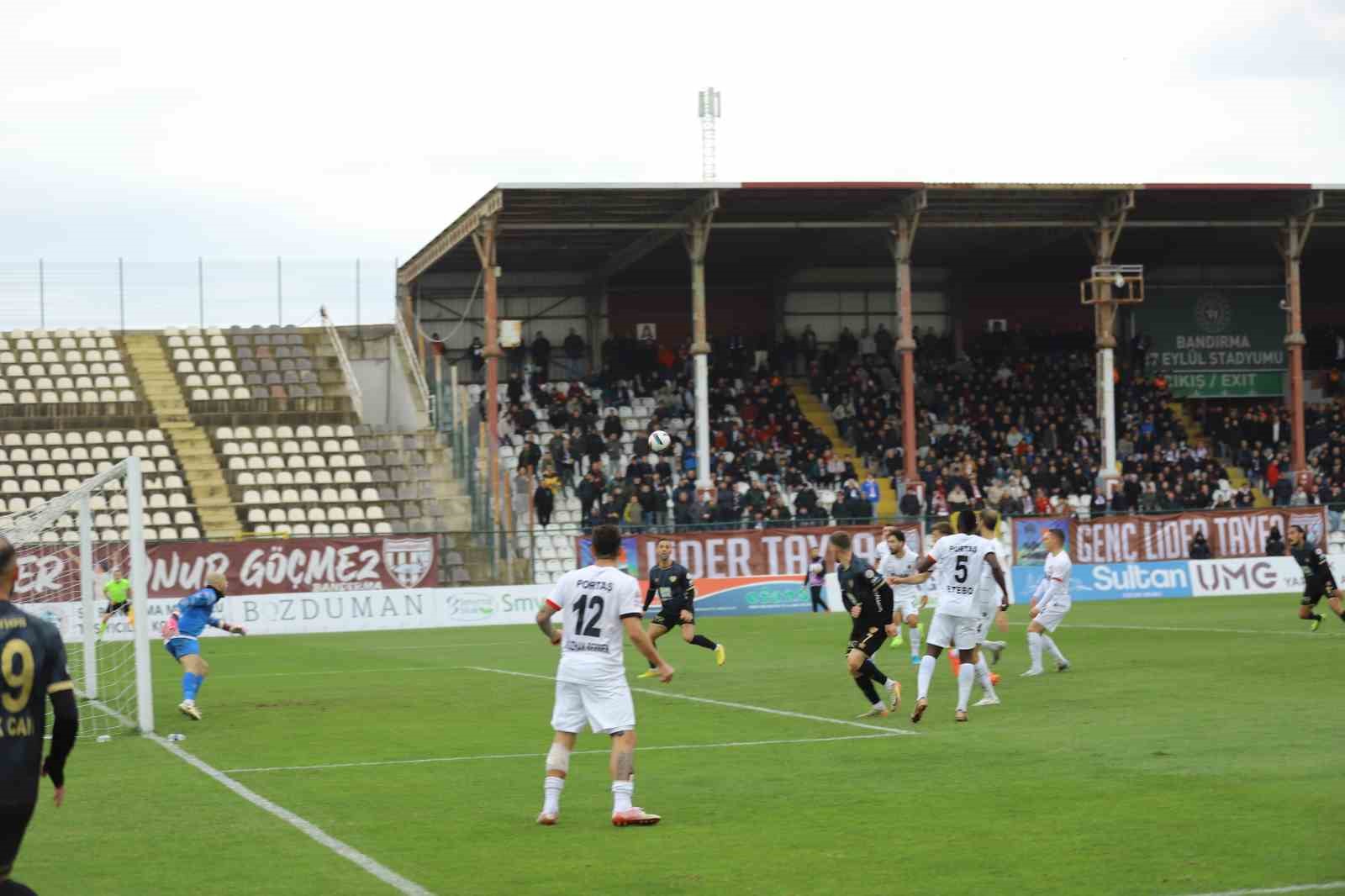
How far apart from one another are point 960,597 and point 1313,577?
1413cm

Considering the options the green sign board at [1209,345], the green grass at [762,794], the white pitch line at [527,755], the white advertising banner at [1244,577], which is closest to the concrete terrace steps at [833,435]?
the white advertising banner at [1244,577]

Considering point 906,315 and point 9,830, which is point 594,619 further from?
point 906,315

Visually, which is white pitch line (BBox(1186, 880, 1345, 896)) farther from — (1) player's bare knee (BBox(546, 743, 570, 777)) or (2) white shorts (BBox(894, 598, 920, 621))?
(2) white shorts (BBox(894, 598, 920, 621))

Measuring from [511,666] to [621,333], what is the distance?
3308cm

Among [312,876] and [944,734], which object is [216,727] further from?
[312,876]

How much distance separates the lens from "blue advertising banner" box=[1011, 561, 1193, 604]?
42656 mm

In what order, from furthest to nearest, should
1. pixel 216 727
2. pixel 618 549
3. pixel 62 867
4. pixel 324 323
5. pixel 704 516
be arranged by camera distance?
pixel 324 323
pixel 704 516
pixel 216 727
pixel 618 549
pixel 62 867

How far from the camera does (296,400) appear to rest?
169ft

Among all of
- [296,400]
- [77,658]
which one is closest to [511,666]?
[77,658]

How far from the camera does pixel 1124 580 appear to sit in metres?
43.4

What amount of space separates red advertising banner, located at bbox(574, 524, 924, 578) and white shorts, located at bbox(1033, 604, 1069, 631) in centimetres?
1869

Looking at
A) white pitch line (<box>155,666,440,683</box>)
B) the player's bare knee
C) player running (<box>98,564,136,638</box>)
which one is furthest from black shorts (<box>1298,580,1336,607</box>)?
the player's bare knee

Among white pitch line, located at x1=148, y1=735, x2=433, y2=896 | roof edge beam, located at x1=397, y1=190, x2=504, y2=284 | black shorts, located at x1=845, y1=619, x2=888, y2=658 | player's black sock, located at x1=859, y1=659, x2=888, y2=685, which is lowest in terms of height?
white pitch line, located at x1=148, y1=735, x2=433, y2=896

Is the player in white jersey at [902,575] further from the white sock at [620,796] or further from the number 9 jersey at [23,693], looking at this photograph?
the number 9 jersey at [23,693]
